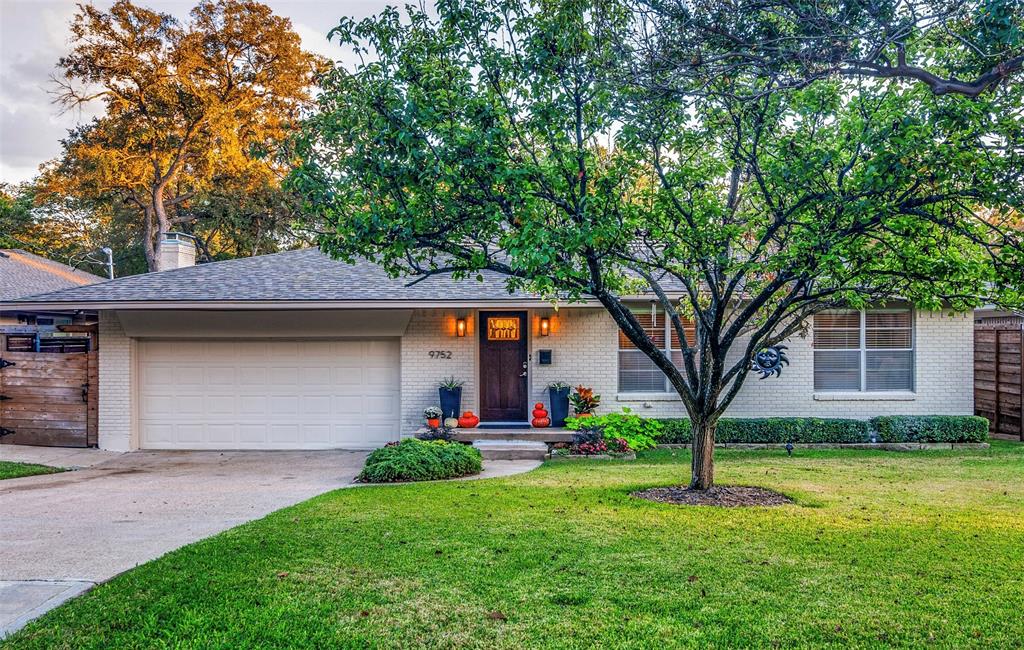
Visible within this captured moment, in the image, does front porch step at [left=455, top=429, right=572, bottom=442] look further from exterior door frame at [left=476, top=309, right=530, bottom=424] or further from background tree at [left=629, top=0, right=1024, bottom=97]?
background tree at [left=629, top=0, right=1024, bottom=97]

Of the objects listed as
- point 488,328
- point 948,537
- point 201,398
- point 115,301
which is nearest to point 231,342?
point 201,398

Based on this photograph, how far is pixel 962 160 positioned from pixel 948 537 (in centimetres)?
297

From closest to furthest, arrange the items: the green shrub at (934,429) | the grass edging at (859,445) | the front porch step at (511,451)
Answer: the front porch step at (511,451) < the grass edging at (859,445) < the green shrub at (934,429)

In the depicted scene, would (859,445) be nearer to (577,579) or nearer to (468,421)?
(468,421)

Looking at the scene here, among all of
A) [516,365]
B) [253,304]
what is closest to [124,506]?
[253,304]

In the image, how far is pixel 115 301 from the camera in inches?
480

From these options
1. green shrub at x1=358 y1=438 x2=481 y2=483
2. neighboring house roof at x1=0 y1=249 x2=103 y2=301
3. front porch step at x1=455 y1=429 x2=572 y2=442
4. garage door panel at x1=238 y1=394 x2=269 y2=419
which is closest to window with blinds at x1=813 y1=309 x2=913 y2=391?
front porch step at x1=455 y1=429 x2=572 y2=442

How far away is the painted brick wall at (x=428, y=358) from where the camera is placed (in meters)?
13.1

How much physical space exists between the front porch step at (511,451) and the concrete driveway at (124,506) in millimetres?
2027

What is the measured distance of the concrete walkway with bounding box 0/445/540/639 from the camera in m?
5.20

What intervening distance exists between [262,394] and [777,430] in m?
9.30

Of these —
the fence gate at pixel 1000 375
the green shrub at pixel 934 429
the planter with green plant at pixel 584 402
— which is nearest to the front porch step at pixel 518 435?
the planter with green plant at pixel 584 402

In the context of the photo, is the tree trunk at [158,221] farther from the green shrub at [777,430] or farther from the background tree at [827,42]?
the background tree at [827,42]

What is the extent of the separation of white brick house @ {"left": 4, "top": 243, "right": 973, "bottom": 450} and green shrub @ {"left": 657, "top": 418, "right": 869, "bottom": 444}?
1.64 feet
